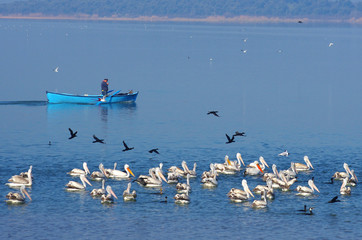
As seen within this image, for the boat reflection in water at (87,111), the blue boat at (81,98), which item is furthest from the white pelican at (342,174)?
the blue boat at (81,98)

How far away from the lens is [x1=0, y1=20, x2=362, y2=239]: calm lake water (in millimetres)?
36531

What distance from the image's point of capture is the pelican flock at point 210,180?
39.9 m

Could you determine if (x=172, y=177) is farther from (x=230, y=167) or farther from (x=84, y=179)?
(x=84, y=179)

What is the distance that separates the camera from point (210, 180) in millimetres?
42688

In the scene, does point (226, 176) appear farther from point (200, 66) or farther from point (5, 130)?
point (200, 66)

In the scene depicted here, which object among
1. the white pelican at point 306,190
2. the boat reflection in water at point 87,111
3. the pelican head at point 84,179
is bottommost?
the white pelican at point 306,190

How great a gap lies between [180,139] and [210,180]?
1680cm

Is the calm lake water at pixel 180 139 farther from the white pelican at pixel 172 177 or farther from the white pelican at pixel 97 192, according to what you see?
the white pelican at pixel 172 177

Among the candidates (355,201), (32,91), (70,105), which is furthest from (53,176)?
(32,91)

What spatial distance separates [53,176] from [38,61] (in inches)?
3847

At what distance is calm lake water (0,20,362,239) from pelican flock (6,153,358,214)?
466 mm

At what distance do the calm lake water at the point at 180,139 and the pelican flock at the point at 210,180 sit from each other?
0.47 meters

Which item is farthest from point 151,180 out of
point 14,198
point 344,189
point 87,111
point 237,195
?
point 87,111

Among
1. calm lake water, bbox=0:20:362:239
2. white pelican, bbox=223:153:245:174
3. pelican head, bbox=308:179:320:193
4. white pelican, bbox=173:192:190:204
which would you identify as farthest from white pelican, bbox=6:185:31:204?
pelican head, bbox=308:179:320:193
